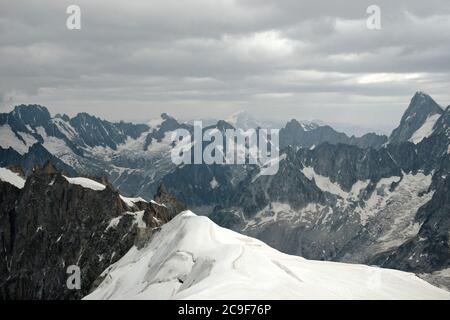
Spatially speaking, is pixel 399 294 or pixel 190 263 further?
pixel 190 263

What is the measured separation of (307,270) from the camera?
14025cm

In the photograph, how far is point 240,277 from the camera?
118500 mm

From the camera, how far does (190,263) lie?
530ft

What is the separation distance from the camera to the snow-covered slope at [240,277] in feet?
356

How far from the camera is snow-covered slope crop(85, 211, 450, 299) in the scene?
109 metres
